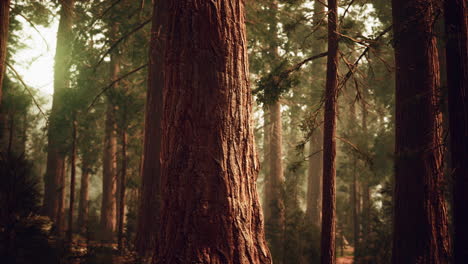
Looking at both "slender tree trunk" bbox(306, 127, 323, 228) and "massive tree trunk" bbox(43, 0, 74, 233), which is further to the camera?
"slender tree trunk" bbox(306, 127, 323, 228)

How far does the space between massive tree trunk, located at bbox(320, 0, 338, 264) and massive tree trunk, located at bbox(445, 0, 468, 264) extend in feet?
7.94

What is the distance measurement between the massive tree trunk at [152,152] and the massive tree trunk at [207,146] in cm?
532

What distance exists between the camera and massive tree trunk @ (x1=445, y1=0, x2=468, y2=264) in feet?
9.12

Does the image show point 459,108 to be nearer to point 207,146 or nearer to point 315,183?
point 207,146

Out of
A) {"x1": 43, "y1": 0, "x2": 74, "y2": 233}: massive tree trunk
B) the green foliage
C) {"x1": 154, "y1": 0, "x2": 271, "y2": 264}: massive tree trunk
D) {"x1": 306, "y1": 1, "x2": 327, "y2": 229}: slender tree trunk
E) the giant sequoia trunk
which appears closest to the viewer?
{"x1": 154, "y1": 0, "x2": 271, "y2": 264}: massive tree trunk

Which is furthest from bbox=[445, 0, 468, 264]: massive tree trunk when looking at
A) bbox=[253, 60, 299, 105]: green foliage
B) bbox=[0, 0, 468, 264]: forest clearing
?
bbox=[253, 60, 299, 105]: green foliage

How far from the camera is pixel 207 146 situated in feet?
9.89

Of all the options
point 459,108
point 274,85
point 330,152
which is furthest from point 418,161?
point 274,85

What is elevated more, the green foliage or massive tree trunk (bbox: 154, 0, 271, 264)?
the green foliage

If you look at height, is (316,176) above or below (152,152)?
below

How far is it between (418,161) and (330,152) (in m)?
1.57

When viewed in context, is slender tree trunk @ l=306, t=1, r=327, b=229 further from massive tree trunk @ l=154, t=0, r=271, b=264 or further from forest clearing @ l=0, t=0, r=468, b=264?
massive tree trunk @ l=154, t=0, r=271, b=264

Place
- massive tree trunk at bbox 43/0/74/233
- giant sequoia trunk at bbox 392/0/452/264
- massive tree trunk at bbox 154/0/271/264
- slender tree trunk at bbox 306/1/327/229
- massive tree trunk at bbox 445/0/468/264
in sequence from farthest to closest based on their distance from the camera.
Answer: slender tree trunk at bbox 306/1/327/229 → massive tree trunk at bbox 43/0/74/233 → giant sequoia trunk at bbox 392/0/452/264 → massive tree trunk at bbox 154/0/271/264 → massive tree trunk at bbox 445/0/468/264

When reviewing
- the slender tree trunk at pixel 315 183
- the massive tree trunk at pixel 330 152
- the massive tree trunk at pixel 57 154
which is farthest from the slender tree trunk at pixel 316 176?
the massive tree trunk at pixel 57 154
